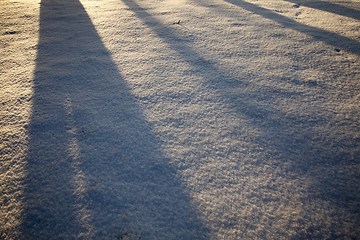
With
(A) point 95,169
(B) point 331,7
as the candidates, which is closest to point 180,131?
(A) point 95,169

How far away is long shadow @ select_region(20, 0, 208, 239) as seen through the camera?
764 millimetres

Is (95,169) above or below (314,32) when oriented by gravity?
below

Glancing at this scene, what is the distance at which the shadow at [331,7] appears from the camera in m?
2.12

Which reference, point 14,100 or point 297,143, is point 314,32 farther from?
point 14,100

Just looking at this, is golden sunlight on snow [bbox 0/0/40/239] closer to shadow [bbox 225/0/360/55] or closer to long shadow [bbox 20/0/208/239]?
long shadow [bbox 20/0/208/239]

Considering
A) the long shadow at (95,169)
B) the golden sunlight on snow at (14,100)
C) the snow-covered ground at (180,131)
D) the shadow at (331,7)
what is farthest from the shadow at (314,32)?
the golden sunlight on snow at (14,100)

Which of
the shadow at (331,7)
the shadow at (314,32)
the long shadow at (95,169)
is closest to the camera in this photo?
the long shadow at (95,169)

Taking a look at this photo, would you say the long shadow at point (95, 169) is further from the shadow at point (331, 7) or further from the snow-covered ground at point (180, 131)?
the shadow at point (331, 7)

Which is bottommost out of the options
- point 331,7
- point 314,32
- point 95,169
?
point 95,169

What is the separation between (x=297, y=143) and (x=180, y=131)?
0.72 m

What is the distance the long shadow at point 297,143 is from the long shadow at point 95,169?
1.89 feet

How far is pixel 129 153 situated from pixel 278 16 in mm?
2484

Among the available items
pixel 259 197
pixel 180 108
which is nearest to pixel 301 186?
pixel 259 197

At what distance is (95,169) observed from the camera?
924 mm
